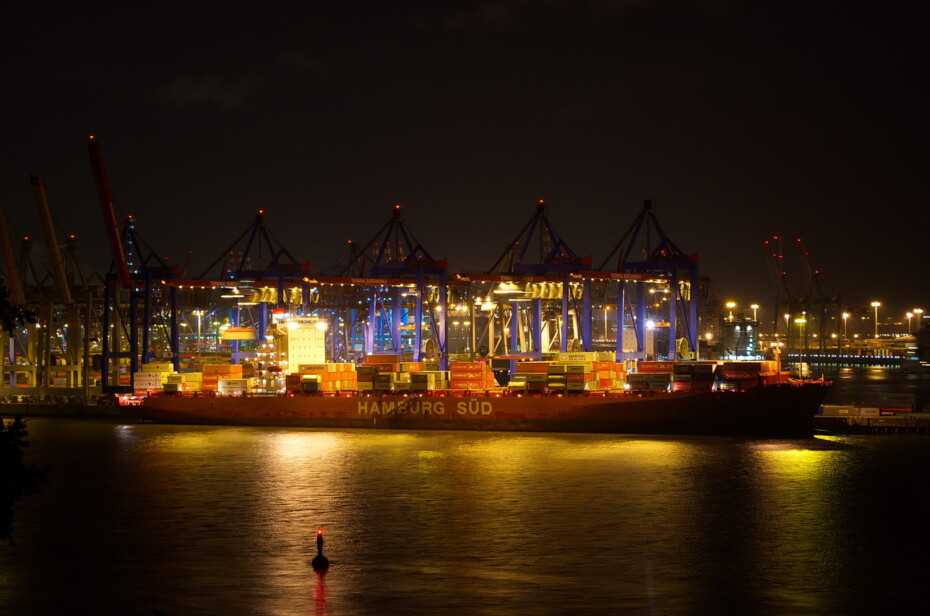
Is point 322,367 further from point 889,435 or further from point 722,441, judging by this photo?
point 889,435

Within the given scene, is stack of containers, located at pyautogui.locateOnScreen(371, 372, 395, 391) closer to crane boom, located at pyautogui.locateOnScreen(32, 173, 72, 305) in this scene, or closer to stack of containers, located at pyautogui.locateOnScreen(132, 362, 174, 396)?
stack of containers, located at pyautogui.locateOnScreen(132, 362, 174, 396)

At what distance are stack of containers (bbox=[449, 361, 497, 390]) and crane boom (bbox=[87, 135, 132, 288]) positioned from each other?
28.3m

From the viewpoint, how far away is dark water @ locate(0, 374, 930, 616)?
70.3 feet

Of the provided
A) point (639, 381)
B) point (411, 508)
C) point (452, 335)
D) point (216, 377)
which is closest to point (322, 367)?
point (216, 377)

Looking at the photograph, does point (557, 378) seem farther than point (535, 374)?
No

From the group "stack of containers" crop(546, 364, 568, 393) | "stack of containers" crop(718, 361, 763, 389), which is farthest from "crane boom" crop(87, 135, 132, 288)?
"stack of containers" crop(718, 361, 763, 389)

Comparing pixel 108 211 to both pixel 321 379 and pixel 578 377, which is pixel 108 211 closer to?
pixel 321 379

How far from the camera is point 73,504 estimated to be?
32906mm

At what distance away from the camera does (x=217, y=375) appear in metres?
60.0

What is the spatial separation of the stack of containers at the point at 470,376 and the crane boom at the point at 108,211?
92.7 ft

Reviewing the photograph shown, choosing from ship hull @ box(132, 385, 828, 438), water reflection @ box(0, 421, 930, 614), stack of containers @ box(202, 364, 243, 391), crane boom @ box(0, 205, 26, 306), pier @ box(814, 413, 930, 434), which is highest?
crane boom @ box(0, 205, 26, 306)

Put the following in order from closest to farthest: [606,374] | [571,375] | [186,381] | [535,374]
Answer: [571,375], [535,374], [606,374], [186,381]

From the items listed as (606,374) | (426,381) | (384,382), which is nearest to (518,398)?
(606,374)

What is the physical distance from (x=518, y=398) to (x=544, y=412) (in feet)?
5.14
